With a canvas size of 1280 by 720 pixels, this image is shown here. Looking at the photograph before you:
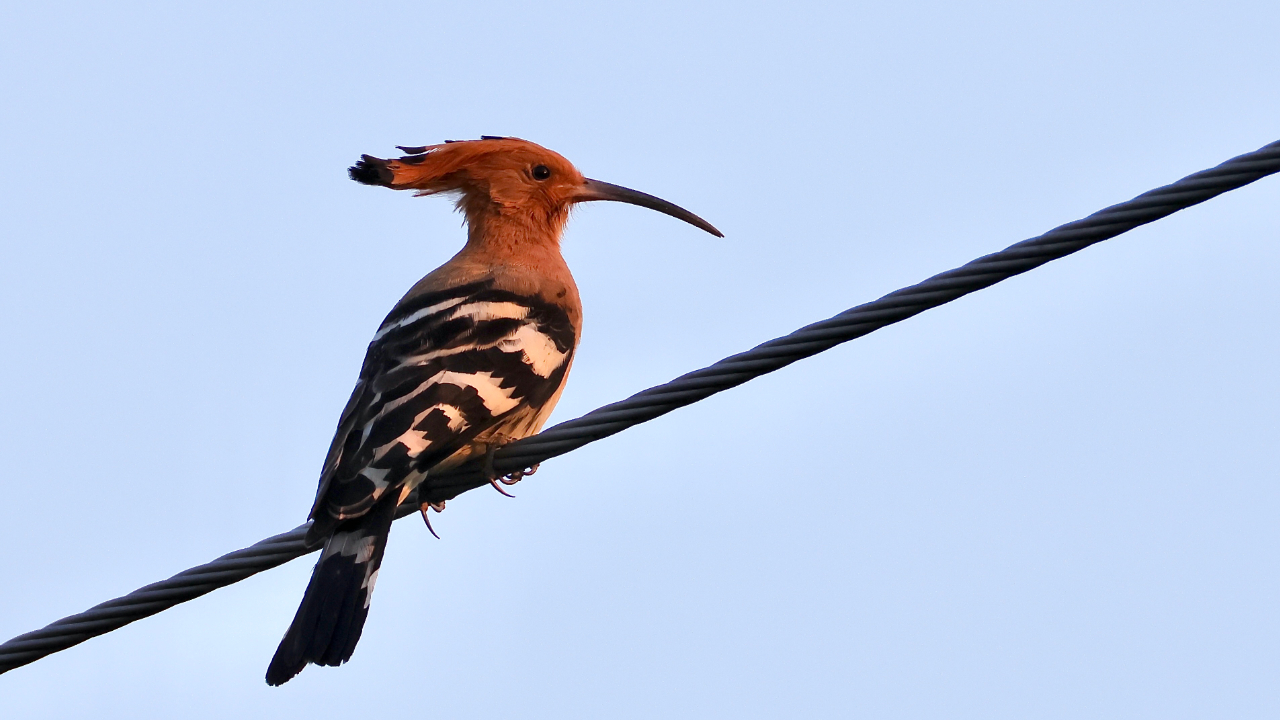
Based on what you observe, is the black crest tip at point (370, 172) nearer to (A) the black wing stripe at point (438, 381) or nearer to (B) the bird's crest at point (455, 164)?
(B) the bird's crest at point (455, 164)

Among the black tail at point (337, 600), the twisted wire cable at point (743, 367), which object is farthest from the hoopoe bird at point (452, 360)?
the twisted wire cable at point (743, 367)

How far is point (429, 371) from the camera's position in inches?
163

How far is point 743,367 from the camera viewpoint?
3.00 metres

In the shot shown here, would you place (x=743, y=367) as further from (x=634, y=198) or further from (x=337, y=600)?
(x=634, y=198)

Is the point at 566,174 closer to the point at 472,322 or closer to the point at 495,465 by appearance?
the point at 472,322

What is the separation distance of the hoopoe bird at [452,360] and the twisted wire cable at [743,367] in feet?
0.97

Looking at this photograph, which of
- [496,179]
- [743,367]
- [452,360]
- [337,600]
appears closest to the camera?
[743,367]

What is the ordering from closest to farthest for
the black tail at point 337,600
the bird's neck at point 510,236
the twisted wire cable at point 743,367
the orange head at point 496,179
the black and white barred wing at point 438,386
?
the twisted wire cable at point 743,367, the black tail at point 337,600, the black and white barred wing at point 438,386, the bird's neck at point 510,236, the orange head at point 496,179

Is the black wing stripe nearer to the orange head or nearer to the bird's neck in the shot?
the bird's neck

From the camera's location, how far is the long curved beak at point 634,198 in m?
5.68

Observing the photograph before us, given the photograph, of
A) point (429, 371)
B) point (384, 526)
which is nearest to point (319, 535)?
point (384, 526)

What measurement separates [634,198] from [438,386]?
76.6 inches

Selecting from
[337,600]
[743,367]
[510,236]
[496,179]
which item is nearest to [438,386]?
[337,600]

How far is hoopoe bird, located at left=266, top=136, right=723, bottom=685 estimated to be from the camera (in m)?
3.73
